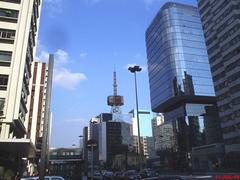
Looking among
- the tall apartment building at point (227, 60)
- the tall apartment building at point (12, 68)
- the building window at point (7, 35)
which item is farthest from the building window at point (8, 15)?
the tall apartment building at point (227, 60)

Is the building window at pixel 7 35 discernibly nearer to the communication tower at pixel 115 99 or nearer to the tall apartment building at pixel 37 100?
the tall apartment building at pixel 37 100

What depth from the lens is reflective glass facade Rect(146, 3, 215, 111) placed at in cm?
11258

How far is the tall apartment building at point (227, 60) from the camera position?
258 feet

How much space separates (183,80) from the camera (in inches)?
4348

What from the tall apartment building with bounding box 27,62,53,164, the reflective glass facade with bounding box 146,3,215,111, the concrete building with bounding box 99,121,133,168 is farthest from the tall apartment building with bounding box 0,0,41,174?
the concrete building with bounding box 99,121,133,168

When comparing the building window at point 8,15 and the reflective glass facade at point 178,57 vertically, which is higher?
the reflective glass facade at point 178,57

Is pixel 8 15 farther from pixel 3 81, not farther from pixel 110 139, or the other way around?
pixel 110 139

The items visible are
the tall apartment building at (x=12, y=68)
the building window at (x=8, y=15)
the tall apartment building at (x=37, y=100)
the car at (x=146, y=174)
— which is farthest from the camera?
the tall apartment building at (x=37, y=100)

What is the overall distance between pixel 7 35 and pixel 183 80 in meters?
82.0

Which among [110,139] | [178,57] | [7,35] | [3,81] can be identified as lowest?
[3,81]

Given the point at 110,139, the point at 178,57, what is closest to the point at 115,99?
the point at 110,139

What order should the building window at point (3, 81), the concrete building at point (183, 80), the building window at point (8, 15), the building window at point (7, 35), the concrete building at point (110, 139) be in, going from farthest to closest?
the concrete building at point (110, 139), the concrete building at point (183, 80), the building window at point (8, 15), the building window at point (7, 35), the building window at point (3, 81)

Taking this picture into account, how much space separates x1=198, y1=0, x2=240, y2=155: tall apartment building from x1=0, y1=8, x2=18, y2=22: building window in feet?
196

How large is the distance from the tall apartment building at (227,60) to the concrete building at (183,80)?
19.9m
